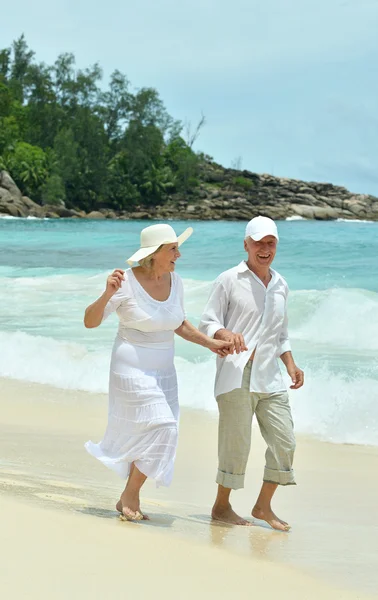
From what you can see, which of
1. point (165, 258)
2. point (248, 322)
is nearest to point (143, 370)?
point (165, 258)

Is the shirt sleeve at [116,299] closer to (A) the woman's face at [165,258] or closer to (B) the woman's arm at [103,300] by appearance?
(B) the woman's arm at [103,300]

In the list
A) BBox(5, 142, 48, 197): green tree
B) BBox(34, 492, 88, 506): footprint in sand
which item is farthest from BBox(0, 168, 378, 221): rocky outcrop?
BBox(34, 492, 88, 506): footprint in sand

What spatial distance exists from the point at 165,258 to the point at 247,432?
1.02 metres

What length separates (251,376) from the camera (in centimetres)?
482

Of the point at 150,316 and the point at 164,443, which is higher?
the point at 150,316

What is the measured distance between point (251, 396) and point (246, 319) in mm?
412

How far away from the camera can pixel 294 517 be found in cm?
536

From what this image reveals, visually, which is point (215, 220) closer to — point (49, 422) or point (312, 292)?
point (312, 292)

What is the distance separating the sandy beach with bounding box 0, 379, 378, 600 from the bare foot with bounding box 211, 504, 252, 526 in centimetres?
8

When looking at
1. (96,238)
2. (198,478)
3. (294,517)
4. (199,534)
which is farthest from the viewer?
(96,238)

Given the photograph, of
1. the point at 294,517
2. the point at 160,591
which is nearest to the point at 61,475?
the point at 294,517

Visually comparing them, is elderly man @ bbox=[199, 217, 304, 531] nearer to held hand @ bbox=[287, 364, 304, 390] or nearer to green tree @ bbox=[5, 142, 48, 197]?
held hand @ bbox=[287, 364, 304, 390]

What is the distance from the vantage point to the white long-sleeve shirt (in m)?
4.83

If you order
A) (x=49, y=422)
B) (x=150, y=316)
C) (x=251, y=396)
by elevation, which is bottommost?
(x=49, y=422)
